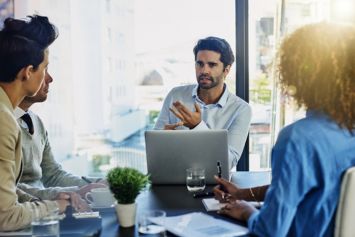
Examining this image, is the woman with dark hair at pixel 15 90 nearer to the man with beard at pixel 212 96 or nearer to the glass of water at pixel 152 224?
the glass of water at pixel 152 224

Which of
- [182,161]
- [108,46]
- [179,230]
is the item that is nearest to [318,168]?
[179,230]

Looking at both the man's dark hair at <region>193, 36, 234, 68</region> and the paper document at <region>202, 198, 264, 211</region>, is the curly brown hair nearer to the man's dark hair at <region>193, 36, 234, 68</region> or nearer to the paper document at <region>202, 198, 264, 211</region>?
the paper document at <region>202, 198, 264, 211</region>

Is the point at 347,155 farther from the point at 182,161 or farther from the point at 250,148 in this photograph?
the point at 250,148

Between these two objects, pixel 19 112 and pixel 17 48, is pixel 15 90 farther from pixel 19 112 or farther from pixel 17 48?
pixel 19 112

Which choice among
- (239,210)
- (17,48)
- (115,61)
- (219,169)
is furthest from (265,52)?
(17,48)

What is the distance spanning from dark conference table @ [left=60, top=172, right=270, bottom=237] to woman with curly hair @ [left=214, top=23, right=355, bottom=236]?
323mm

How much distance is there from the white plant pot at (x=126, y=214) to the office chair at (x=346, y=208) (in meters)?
0.67

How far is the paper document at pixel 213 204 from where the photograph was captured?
5.40 ft

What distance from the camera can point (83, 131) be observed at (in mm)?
3496

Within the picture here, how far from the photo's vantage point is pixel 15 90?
1.68 m

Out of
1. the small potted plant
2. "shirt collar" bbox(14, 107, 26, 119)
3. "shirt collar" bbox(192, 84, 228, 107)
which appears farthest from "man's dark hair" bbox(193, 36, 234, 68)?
the small potted plant

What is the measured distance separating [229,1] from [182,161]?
180 cm

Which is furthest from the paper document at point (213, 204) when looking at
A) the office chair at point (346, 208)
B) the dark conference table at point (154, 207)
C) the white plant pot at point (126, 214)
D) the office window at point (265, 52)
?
the office window at point (265, 52)

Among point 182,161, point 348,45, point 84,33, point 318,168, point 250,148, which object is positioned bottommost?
point 250,148
